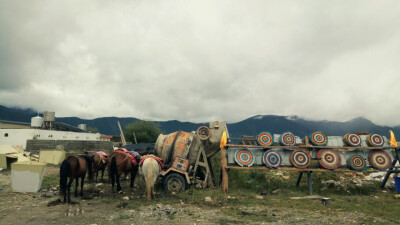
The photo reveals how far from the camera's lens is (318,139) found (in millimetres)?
11523

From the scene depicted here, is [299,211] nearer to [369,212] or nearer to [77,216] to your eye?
[369,212]

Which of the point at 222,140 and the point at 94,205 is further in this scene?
the point at 222,140

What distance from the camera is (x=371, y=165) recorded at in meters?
11.2

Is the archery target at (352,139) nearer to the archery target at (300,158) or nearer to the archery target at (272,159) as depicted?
the archery target at (300,158)

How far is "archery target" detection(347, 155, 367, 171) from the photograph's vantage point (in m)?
11.1

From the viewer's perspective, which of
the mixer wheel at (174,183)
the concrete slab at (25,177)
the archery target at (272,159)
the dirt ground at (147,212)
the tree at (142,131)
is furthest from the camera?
the tree at (142,131)

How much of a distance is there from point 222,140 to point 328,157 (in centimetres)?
503

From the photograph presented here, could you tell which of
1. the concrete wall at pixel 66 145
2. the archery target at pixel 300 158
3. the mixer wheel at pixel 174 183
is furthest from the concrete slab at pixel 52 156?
the archery target at pixel 300 158

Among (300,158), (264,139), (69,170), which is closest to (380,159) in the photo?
(300,158)

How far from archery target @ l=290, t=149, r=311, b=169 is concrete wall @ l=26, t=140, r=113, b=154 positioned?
26174 mm

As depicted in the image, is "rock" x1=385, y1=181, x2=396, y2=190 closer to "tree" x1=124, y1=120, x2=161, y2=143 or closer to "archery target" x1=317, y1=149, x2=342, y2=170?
"archery target" x1=317, y1=149, x2=342, y2=170

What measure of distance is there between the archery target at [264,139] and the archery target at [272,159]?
439 mm

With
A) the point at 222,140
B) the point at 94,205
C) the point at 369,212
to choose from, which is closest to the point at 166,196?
the point at 94,205

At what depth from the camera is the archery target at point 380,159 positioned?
1106 centimetres
